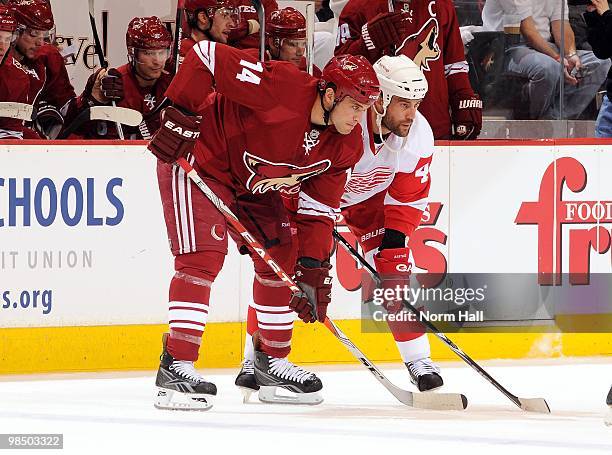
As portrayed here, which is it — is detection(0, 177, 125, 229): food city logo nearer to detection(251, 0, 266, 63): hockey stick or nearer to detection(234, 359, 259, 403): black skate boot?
detection(251, 0, 266, 63): hockey stick

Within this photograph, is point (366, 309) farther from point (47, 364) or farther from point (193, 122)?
point (193, 122)

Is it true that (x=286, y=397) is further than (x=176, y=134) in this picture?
Yes

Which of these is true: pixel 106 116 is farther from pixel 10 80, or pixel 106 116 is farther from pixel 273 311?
pixel 273 311

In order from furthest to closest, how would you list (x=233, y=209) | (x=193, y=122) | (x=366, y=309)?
(x=366, y=309)
(x=233, y=209)
(x=193, y=122)

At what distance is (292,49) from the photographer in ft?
18.6

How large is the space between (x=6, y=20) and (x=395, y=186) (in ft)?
5.53

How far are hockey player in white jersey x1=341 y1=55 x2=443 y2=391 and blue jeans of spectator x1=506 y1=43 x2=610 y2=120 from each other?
4.65ft

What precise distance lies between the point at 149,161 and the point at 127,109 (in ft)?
0.97

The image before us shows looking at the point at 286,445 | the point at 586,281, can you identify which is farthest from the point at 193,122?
the point at 586,281

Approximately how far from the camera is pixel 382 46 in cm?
571

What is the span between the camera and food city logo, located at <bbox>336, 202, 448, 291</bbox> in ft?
18.4

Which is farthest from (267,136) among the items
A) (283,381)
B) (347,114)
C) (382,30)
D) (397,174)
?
(382,30)

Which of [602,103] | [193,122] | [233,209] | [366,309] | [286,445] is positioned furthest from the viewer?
[602,103]

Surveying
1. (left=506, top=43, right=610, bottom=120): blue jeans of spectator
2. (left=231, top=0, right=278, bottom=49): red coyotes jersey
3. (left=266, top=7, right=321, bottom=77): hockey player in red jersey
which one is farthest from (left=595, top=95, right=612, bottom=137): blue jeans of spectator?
(left=231, top=0, right=278, bottom=49): red coyotes jersey
